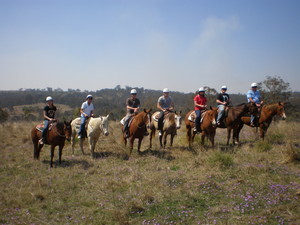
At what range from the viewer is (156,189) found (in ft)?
19.7

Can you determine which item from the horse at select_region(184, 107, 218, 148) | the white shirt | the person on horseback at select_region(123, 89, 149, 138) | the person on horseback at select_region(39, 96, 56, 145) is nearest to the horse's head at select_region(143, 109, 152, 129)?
the person on horseback at select_region(123, 89, 149, 138)

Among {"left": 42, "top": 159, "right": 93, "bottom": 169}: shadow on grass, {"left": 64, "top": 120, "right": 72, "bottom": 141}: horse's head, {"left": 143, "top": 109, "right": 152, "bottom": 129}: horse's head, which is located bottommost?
{"left": 42, "top": 159, "right": 93, "bottom": 169}: shadow on grass

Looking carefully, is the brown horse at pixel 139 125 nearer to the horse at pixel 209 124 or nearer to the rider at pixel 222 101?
the horse at pixel 209 124

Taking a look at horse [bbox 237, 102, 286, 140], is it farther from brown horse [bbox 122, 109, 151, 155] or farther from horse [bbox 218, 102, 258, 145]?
brown horse [bbox 122, 109, 151, 155]

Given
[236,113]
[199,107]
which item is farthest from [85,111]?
[236,113]

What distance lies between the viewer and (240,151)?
9.34 m

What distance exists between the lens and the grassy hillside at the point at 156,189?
4.71 m

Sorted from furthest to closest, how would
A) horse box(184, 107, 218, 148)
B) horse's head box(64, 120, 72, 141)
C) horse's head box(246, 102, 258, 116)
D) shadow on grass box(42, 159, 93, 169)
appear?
1. horse's head box(246, 102, 258, 116)
2. horse box(184, 107, 218, 148)
3. shadow on grass box(42, 159, 93, 169)
4. horse's head box(64, 120, 72, 141)

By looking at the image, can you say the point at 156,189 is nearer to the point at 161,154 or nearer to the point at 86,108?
the point at 161,154

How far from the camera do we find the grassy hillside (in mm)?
4711

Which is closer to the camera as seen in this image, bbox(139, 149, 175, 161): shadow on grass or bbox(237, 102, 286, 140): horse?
bbox(139, 149, 175, 161): shadow on grass

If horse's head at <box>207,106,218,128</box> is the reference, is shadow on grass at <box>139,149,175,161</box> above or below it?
below

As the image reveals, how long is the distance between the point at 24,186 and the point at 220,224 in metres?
5.73

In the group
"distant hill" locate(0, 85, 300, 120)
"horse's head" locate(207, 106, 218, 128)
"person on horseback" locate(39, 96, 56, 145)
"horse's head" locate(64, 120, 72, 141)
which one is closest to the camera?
"horse's head" locate(64, 120, 72, 141)
